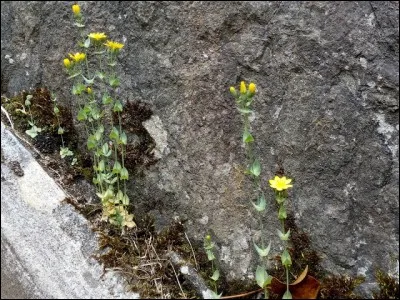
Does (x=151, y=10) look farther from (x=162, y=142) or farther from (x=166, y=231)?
(x=166, y=231)

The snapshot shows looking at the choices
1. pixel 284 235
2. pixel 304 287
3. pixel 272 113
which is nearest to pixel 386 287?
pixel 304 287

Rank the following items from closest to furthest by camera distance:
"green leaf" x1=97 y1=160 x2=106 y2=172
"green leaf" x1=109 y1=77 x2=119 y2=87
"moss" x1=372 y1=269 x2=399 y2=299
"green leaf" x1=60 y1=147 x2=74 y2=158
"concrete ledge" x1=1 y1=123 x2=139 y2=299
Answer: "moss" x1=372 y1=269 x2=399 y2=299, "concrete ledge" x1=1 y1=123 x2=139 y2=299, "green leaf" x1=109 y1=77 x2=119 y2=87, "green leaf" x1=97 y1=160 x2=106 y2=172, "green leaf" x1=60 y1=147 x2=74 y2=158

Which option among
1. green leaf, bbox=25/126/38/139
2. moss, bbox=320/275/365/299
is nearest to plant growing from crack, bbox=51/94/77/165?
green leaf, bbox=25/126/38/139

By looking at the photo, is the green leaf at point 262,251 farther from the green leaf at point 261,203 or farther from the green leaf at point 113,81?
the green leaf at point 113,81

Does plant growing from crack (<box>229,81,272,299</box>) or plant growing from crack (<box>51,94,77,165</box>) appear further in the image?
plant growing from crack (<box>51,94,77,165</box>)

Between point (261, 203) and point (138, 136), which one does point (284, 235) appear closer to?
point (261, 203)

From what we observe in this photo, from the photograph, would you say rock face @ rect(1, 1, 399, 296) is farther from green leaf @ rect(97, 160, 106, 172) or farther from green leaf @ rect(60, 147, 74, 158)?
green leaf @ rect(60, 147, 74, 158)

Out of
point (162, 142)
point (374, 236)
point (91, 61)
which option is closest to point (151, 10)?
point (91, 61)
